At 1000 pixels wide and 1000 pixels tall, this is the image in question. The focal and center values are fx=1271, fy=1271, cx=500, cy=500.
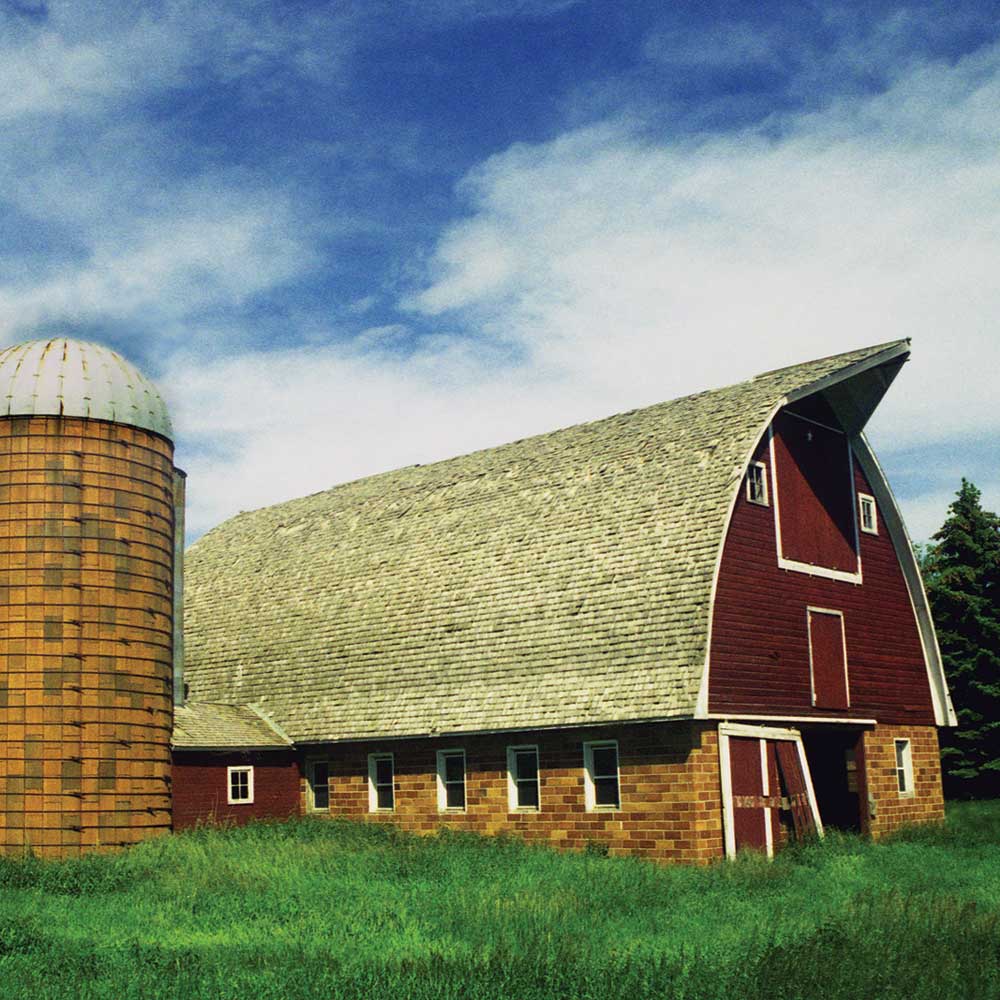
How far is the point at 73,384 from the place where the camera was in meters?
25.1

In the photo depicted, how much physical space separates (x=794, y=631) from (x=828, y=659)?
1.44 m

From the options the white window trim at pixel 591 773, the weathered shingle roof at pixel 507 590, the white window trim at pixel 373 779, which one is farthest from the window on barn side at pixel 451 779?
the white window trim at pixel 591 773

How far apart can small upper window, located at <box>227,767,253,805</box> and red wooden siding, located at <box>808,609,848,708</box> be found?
12792mm

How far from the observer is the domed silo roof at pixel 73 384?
2483cm

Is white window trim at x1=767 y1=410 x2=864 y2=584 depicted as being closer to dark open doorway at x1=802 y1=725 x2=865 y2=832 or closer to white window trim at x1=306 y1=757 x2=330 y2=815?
dark open doorway at x1=802 y1=725 x2=865 y2=832

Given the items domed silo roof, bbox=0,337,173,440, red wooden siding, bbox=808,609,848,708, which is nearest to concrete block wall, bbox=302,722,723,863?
red wooden siding, bbox=808,609,848,708

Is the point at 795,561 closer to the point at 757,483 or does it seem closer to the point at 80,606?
the point at 757,483

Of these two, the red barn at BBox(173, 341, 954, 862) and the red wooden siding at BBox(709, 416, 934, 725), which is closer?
the red barn at BBox(173, 341, 954, 862)

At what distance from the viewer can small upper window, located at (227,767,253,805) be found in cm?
2856

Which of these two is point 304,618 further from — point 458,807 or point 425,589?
point 458,807

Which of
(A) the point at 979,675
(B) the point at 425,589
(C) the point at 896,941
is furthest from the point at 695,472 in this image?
(A) the point at 979,675

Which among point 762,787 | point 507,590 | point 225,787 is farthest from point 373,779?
point 762,787

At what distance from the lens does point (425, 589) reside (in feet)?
96.0

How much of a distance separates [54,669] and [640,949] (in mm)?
13993
